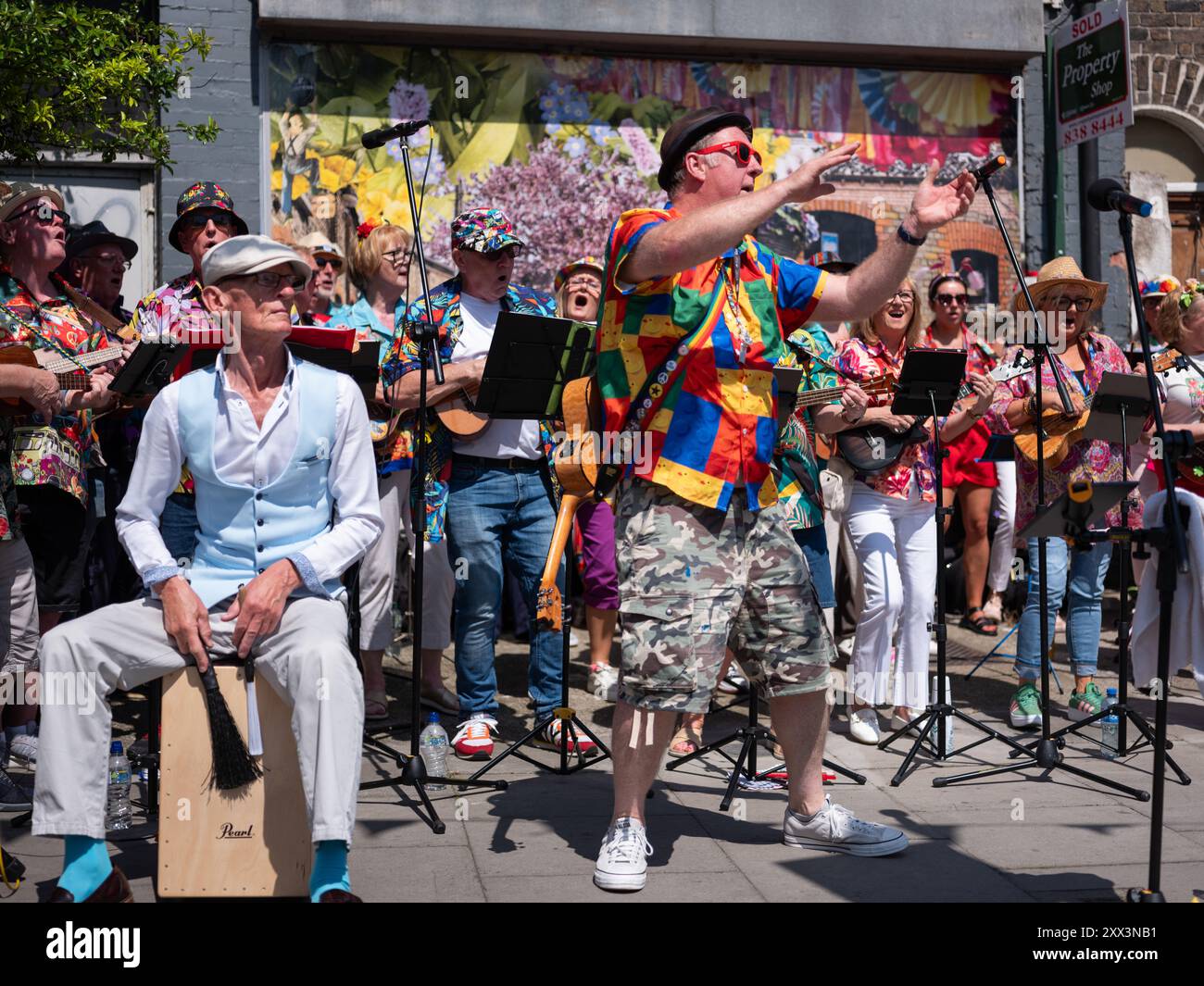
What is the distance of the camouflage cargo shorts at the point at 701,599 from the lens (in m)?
4.23

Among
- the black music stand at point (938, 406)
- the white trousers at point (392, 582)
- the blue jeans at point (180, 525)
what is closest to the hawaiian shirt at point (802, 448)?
the black music stand at point (938, 406)

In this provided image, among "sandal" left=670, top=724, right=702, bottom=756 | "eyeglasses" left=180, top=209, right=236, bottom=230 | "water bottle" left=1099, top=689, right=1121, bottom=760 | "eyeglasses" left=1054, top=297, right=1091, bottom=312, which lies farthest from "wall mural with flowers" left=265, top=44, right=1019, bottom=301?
"water bottle" left=1099, top=689, right=1121, bottom=760

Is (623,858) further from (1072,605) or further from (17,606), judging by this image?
(1072,605)

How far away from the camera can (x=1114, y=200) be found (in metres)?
4.11

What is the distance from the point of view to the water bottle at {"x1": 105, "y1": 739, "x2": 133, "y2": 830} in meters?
4.82

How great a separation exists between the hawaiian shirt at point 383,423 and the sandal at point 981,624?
4113 mm

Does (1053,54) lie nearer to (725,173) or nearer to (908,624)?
(908,624)

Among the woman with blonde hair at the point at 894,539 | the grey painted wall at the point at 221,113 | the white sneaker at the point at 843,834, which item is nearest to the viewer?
the white sneaker at the point at 843,834

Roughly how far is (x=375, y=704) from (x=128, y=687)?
2618mm

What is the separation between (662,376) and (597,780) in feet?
6.64

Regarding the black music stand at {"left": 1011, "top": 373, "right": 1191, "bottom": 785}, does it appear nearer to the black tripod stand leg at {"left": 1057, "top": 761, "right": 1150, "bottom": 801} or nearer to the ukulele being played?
the black tripod stand leg at {"left": 1057, "top": 761, "right": 1150, "bottom": 801}

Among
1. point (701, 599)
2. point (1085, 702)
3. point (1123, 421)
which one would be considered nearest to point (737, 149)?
point (701, 599)

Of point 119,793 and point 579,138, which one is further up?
point 579,138

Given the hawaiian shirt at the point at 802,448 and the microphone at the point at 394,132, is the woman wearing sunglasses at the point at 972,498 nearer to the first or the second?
the hawaiian shirt at the point at 802,448
